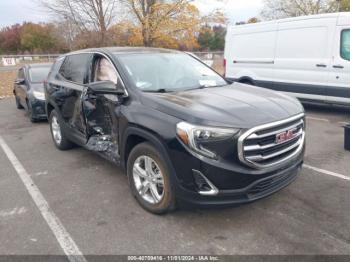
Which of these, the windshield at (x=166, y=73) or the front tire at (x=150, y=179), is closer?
the front tire at (x=150, y=179)

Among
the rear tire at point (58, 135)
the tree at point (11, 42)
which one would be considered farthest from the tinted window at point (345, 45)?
the tree at point (11, 42)

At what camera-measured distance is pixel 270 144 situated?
2818 mm

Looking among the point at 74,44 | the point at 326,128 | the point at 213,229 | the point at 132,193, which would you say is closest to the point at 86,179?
the point at 132,193

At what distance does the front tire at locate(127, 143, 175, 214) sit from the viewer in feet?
9.72

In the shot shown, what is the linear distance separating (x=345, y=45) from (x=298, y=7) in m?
24.5

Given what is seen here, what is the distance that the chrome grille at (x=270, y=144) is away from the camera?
2.66 m

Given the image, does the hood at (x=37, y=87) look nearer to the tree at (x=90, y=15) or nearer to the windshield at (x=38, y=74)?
the windshield at (x=38, y=74)

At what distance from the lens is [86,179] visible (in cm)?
425

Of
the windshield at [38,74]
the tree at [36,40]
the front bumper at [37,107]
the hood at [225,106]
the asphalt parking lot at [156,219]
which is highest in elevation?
the tree at [36,40]

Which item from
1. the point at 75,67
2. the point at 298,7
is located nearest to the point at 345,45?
the point at 75,67

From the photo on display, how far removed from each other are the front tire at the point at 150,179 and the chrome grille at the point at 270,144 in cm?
77

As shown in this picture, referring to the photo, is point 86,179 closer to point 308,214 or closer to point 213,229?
point 213,229

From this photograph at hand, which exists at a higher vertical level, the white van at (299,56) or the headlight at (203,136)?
the white van at (299,56)

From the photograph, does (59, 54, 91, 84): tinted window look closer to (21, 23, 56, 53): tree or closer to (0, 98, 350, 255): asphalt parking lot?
(0, 98, 350, 255): asphalt parking lot
